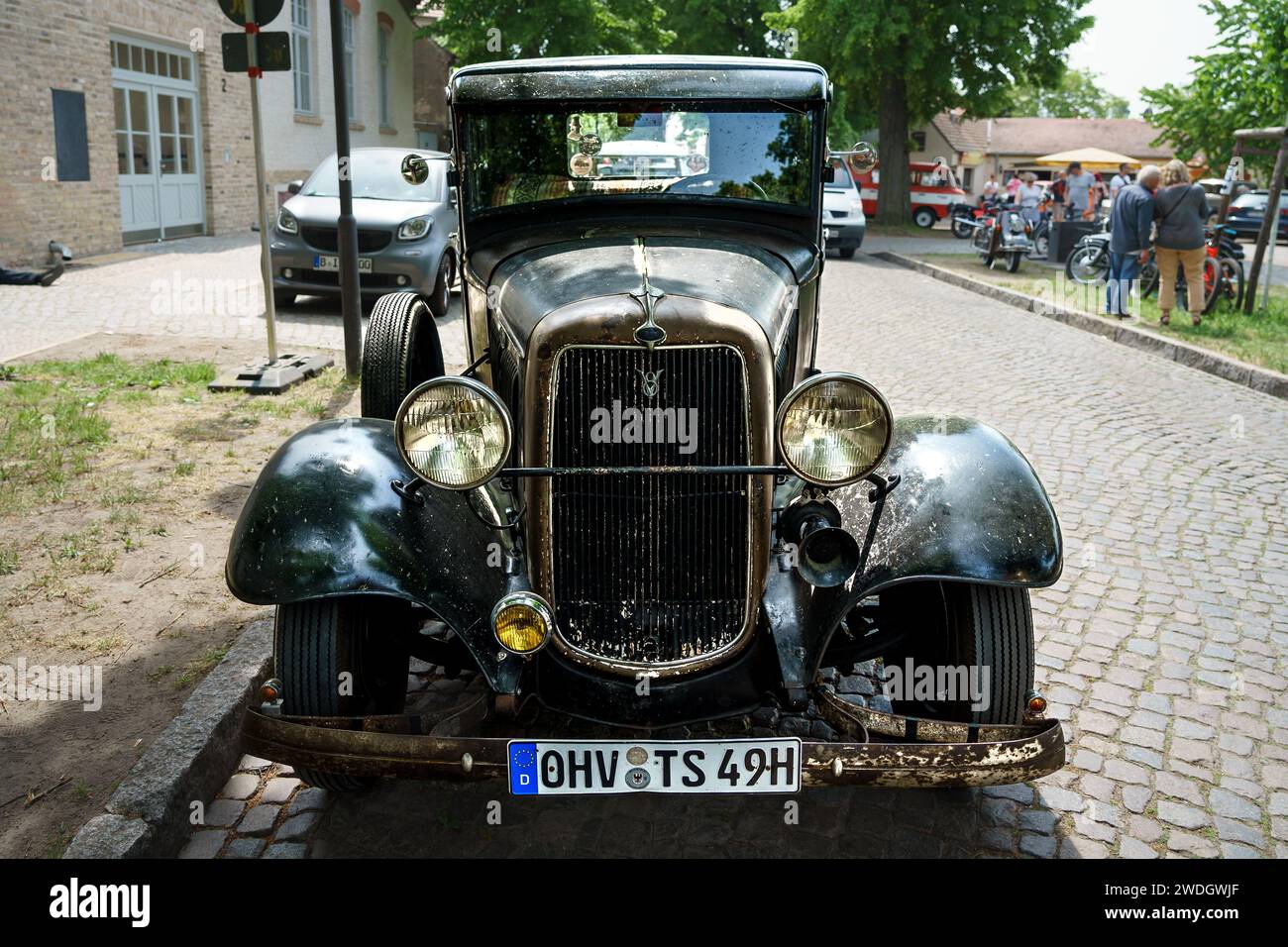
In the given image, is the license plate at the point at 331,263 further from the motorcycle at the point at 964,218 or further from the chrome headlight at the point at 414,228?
the motorcycle at the point at 964,218

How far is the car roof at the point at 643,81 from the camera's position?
4102 mm

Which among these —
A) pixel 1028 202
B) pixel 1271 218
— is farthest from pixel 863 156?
pixel 1028 202

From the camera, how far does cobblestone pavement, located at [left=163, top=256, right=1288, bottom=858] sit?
128 inches

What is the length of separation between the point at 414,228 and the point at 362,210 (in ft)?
2.39

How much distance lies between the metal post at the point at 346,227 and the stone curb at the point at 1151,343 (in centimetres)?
760

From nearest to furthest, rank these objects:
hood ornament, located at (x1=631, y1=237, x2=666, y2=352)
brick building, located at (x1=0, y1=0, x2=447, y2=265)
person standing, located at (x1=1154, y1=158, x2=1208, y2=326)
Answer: hood ornament, located at (x1=631, y1=237, x2=666, y2=352) < person standing, located at (x1=1154, y1=158, x2=1208, y2=326) < brick building, located at (x1=0, y1=0, x2=447, y2=265)

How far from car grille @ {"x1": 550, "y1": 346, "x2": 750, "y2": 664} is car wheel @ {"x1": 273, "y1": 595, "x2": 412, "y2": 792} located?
627 mm

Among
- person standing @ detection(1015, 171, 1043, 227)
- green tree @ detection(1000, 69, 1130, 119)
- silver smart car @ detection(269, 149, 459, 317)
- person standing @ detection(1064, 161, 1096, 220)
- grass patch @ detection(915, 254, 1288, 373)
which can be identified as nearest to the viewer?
grass patch @ detection(915, 254, 1288, 373)

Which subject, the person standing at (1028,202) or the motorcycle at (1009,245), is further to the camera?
the person standing at (1028,202)

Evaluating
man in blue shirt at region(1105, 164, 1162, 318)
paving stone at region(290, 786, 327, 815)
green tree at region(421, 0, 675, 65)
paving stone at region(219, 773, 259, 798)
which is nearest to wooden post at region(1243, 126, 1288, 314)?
man in blue shirt at region(1105, 164, 1162, 318)

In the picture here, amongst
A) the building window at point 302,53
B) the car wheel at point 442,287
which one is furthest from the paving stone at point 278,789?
the building window at point 302,53

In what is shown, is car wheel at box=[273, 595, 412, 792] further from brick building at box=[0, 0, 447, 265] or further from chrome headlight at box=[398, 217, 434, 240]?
brick building at box=[0, 0, 447, 265]

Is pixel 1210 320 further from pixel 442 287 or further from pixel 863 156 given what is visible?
pixel 863 156
